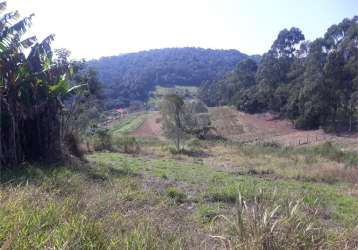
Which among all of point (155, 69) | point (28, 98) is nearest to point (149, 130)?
point (28, 98)

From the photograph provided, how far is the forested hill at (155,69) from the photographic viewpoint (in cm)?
→ 11156

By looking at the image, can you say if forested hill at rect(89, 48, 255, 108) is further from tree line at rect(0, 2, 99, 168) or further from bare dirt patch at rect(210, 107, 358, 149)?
tree line at rect(0, 2, 99, 168)

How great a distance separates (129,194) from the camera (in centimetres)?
841

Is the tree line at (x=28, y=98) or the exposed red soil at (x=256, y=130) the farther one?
the exposed red soil at (x=256, y=130)

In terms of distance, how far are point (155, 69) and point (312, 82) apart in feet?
254

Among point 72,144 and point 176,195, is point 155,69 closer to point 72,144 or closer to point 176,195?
point 72,144

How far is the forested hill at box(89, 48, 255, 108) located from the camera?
366 feet

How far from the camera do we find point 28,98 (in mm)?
14672

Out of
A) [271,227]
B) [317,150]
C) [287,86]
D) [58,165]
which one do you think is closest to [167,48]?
[287,86]

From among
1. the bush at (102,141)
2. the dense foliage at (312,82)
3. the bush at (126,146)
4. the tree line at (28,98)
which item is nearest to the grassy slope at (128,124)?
the dense foliage at (312,82)

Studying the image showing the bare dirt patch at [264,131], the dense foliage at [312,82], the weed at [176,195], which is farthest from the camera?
the dense foliage at [312,82]

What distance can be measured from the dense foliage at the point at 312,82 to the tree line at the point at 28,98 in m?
41.2

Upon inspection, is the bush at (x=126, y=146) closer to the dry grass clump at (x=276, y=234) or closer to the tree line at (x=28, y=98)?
the tree line at (x=28, y=98)

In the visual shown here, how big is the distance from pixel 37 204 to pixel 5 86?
9665 millimetres
